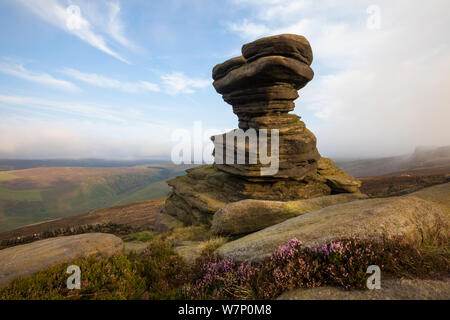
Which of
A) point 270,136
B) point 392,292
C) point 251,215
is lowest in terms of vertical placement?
point 251,215

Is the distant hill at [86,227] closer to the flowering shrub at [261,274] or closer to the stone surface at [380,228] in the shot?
the flowering shrub at [261,274]

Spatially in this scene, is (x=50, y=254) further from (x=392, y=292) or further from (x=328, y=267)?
(x=392, y=292)

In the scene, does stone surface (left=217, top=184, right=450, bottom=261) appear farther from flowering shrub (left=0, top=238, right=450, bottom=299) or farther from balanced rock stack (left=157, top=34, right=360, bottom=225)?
balanced rock stack (left=157, top=34, right=360, bottom=225)

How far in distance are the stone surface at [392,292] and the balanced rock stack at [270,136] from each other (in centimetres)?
1451

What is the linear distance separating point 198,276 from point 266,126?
17781 mm

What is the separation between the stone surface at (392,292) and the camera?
331 cm

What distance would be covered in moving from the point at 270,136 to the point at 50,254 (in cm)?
1850

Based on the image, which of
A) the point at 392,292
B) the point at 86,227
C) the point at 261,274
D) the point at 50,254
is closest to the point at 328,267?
the point at 392,292

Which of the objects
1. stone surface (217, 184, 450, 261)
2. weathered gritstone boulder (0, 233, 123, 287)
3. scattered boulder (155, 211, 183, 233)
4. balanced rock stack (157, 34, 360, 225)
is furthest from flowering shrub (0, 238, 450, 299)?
scattered boulder (155, 211, 183, 233)

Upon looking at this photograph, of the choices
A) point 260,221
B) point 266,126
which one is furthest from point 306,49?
point 260,221

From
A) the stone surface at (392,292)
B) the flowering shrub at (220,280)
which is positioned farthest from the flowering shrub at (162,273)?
the stone surface at (392,292)

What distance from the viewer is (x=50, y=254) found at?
6664 mm
